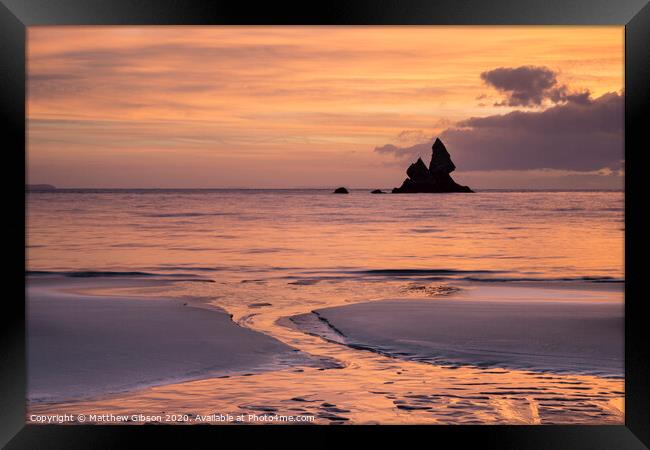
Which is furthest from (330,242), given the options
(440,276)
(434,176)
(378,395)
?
(434,176)

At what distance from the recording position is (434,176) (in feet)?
120

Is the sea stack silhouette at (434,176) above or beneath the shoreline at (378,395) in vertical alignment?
above

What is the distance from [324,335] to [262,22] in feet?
8.55

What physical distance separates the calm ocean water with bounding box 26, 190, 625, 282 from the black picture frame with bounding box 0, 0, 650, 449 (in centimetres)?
512

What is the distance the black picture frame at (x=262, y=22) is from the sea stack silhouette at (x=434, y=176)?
31525mm

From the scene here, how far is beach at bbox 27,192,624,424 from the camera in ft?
12.7

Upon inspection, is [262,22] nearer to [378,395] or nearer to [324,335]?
[378,395]

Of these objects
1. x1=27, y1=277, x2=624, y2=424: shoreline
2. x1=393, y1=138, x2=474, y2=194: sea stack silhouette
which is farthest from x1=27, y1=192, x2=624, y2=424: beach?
x1=393, y1=138, x2=474, y2=194: sea stack silhouette

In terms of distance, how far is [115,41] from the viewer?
91.2 feet

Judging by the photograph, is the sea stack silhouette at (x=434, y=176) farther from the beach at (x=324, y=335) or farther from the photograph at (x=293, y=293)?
the beach at (x=324, y=335)

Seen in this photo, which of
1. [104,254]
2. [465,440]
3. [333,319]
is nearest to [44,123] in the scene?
[104,254]

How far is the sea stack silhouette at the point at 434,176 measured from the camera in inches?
1399

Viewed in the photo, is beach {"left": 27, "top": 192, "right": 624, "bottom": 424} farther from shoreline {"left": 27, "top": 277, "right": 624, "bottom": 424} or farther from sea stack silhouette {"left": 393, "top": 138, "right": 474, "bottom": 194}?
sea stack silhouette {"left": 393, "top": 138, "right": 474, "bottom": 194}

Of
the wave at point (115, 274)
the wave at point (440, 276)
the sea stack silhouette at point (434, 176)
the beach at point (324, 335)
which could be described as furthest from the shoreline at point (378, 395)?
the sea stack silhouette at point (434, 176)
